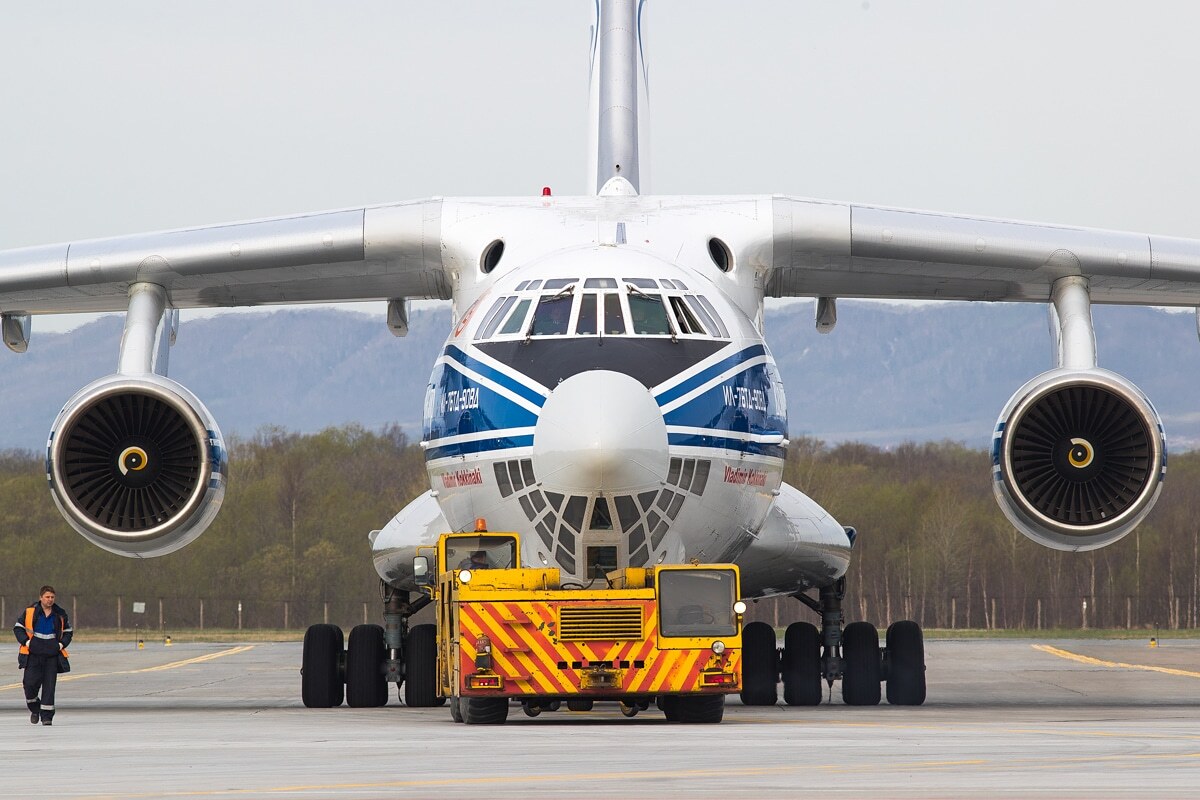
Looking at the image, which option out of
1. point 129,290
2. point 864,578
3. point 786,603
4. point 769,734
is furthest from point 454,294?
point 786,603

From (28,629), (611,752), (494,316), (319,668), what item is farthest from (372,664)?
(611,752)

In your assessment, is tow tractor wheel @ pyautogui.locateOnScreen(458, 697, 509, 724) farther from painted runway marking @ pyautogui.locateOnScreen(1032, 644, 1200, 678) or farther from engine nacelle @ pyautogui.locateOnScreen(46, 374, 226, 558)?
painted runway marking @ pyautogui.locateOnScreen(1032, 644, 1200, 678)

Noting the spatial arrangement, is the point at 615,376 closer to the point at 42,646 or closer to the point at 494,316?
the point at 494,316

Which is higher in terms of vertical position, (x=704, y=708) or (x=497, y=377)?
(x=497, y=377)

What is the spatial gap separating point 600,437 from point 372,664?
4869mm

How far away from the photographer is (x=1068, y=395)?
1322 cm

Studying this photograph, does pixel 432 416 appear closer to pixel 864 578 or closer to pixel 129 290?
pixel 129 290

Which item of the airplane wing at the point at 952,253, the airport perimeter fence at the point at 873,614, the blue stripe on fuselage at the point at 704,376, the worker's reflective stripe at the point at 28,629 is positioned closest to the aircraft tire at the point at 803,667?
the airplane wing at the point at 952,253

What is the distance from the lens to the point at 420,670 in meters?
14.5

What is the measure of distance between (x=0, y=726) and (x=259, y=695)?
6539mm

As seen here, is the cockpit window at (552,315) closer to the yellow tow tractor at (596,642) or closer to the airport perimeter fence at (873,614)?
the yellow tow tractor at (596,642)

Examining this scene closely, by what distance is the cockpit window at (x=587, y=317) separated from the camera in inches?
450

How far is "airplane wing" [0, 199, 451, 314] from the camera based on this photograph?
45.8 feet

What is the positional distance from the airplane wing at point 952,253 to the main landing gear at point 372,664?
147 inches
